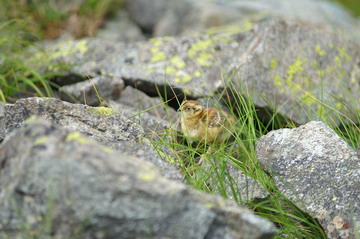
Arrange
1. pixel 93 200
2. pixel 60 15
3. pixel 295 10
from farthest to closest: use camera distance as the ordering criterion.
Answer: pixel 295 10, pixel 60 15, pixel 93 200

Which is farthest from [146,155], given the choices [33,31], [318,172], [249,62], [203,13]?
[203,13]

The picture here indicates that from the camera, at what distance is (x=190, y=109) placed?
17.3 ft

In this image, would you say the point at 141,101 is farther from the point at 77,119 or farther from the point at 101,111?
the point at 77,119

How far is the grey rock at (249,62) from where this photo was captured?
233 inches

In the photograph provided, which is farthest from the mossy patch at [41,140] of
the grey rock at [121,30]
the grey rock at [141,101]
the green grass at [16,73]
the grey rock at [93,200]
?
the grey rock at [121,30]

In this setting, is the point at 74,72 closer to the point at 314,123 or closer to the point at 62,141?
the point at 314,123

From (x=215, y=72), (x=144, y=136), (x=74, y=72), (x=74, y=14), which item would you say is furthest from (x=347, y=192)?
(x=74, y=14)

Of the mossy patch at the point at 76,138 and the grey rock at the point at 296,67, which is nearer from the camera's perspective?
the mossy patch at the point at 76,138

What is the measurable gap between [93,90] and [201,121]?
138cm

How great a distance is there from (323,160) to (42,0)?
722 centimetres

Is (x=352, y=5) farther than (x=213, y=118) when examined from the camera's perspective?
Yes

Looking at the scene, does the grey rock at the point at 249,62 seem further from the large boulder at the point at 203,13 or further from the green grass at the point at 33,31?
the large boulder at the point at 203,13

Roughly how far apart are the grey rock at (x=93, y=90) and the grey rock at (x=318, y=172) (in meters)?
2.28

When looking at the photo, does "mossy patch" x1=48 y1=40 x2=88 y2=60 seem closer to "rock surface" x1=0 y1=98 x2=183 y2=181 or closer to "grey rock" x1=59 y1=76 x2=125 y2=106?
"grey rock" x1=59 y1=76 x2=125 y2=106
